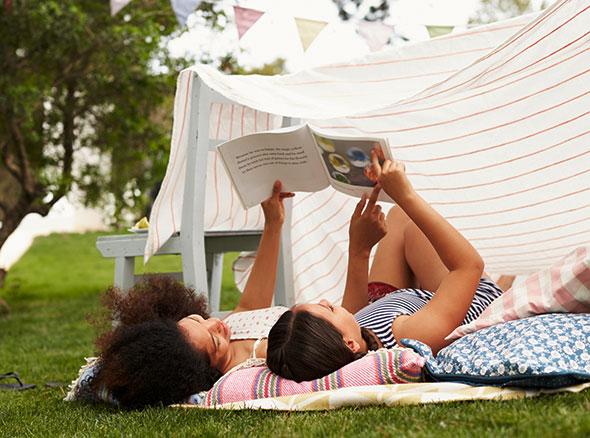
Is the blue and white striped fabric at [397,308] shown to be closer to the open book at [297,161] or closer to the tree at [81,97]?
the open book at [297,161]

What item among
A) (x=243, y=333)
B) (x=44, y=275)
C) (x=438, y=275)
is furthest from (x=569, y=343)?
(x=44, y=275)

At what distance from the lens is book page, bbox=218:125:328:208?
289 cm

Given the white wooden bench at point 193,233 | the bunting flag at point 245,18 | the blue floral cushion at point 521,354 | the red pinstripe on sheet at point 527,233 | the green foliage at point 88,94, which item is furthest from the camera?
the green foliage at point 88,94

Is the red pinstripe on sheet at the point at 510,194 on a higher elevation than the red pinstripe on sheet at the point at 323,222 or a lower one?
higher

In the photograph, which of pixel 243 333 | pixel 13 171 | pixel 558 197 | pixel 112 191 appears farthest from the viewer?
pixel 112 191

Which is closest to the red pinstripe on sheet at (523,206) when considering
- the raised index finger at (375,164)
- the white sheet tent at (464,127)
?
the white sheet tent at (464,127)

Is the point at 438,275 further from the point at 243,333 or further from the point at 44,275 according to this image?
the point at 44,275

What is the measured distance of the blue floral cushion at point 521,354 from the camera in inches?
78.2

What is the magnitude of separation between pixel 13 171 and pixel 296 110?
4.89m

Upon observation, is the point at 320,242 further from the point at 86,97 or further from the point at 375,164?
the point at 86,97

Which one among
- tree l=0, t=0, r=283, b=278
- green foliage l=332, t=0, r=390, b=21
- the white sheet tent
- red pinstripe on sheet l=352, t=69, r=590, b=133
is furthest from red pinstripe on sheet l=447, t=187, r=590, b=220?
green foliage l=332, t=0, r=390, b=21

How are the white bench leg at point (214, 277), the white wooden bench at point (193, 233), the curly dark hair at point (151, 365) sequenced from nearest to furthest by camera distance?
the curly dark hair at point (151, 365)
the white wooden bench at point (193, 233)
the white bench leg at point (214, 277)

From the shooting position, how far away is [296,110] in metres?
2.85

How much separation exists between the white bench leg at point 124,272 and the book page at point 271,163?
73 centimetres
